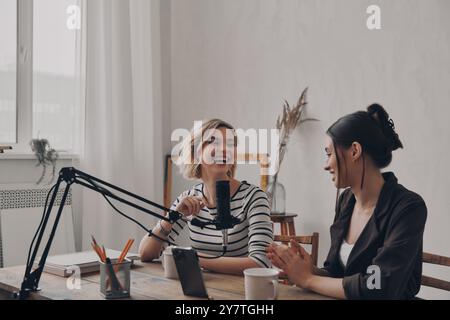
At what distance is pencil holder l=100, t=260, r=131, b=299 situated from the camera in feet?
4.25

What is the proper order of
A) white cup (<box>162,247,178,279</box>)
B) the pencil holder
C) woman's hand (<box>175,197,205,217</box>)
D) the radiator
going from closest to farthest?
1. the pencil holder
2. white cup (<box>162,247,178,279</box>)
3. woman's hand (<box>175,197,205,217</box>)
4. the radiator

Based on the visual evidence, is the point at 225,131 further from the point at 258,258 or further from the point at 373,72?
the point at 373,72

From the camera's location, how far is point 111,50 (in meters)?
3.27

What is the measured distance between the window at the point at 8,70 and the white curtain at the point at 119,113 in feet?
1.39

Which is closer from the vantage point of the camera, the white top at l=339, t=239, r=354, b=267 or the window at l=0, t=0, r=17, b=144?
the white top at l=339, t=239, r=354, b=267

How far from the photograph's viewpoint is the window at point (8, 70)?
3.06m

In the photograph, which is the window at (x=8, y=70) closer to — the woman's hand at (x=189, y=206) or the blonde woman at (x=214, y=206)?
the blonde woman at (x=214, y=206)

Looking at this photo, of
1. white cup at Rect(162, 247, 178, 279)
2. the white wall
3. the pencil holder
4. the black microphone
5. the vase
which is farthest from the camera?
the vase

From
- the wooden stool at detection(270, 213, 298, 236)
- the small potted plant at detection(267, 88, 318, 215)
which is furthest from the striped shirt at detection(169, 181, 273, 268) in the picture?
the small potted plant at detection(267, 88, 318, 215)

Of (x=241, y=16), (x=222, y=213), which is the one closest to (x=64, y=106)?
(x=241, y=16)

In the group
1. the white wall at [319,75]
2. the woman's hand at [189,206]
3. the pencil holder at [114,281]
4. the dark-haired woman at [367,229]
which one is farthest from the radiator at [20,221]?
the dark-haired woman at [367,229]

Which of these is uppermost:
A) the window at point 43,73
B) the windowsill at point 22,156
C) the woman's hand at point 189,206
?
the window at point 43,73

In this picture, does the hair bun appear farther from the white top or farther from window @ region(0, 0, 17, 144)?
window @ region(0, 0, 17, 144)

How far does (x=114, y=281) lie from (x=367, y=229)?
0.73 meters
